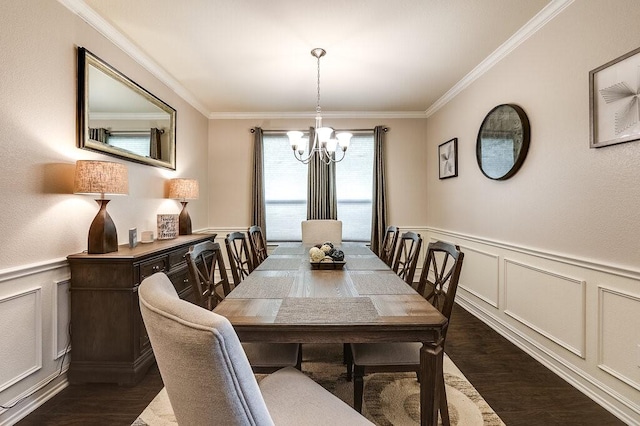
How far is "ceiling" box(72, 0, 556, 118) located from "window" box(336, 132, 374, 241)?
0.98 metres

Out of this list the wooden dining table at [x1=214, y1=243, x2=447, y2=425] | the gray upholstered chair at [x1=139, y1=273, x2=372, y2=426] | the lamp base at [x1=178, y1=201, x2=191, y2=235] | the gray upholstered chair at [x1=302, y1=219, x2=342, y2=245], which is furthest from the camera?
the gray upholstered chair at [x1=302, y1=219, x2=342, y2=245]

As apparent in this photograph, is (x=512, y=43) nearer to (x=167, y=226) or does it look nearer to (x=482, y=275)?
(x=482, y=275)

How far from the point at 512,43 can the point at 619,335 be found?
2357 millimetres

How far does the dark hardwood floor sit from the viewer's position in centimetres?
177

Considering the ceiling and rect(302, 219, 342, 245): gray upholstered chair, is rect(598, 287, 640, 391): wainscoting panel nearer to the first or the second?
the ceiling

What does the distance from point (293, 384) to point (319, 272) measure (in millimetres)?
951

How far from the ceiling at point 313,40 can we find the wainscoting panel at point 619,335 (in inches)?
79.2

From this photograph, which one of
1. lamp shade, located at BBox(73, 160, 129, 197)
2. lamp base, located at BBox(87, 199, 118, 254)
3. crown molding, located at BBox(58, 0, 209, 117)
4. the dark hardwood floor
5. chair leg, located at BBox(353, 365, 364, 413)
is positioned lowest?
the dark hardwood floor

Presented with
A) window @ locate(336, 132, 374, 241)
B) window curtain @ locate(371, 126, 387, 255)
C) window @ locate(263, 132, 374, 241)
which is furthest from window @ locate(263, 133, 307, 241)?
window curtain @ locate(371, 126, 387, 255)

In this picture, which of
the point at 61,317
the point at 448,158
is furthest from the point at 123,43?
the point at 448,158

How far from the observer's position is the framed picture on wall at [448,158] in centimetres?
391

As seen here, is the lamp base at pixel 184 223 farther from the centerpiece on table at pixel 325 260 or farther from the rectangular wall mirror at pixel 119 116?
the centerpiece on table at pixel 325 260

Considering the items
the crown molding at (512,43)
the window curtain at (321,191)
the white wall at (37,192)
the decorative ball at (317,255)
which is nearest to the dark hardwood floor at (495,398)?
the white wall at (37,192)

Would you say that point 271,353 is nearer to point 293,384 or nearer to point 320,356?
point 293,384
